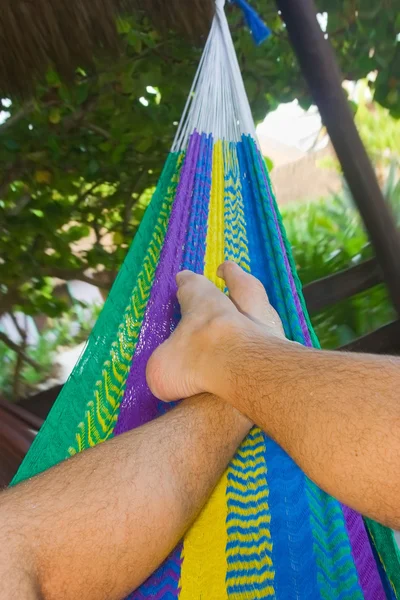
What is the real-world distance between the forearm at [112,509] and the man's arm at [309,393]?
0.10m

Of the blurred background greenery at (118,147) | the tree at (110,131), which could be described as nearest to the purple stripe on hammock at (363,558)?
the blurred background greenery at (118,147)

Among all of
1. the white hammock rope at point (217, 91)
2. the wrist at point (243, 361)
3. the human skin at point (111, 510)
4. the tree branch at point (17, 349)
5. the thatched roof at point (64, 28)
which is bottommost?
the human skin at point (111, 510)

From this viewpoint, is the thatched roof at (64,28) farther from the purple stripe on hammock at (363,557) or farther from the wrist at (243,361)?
the purple stripe on hammock at (363,557)

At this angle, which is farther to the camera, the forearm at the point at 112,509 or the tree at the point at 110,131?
the tree at the point at 110,131

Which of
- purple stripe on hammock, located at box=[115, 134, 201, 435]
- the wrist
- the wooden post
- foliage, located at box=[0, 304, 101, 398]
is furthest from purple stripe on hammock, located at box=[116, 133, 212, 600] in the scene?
foliage, located at box=[0, 304, 101, 398]

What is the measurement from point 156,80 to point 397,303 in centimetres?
108

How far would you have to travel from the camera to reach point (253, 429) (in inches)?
30.6

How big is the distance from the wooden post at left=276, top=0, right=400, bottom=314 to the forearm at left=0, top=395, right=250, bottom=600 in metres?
0.70

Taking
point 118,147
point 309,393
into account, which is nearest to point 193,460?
point 309,393

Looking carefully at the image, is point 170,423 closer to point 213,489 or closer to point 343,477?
point 213,489

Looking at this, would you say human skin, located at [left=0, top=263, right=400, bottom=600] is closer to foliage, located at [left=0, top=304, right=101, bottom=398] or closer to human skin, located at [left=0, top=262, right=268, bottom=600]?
human skin, located at [left=0, top=262, right=268, bottom=600]

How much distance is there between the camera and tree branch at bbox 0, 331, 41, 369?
82.4 inches

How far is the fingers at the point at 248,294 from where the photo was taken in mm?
896

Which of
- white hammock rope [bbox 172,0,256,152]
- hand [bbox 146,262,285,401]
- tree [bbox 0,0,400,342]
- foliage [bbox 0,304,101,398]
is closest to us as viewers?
hand [bbox 146,262,285,401]
